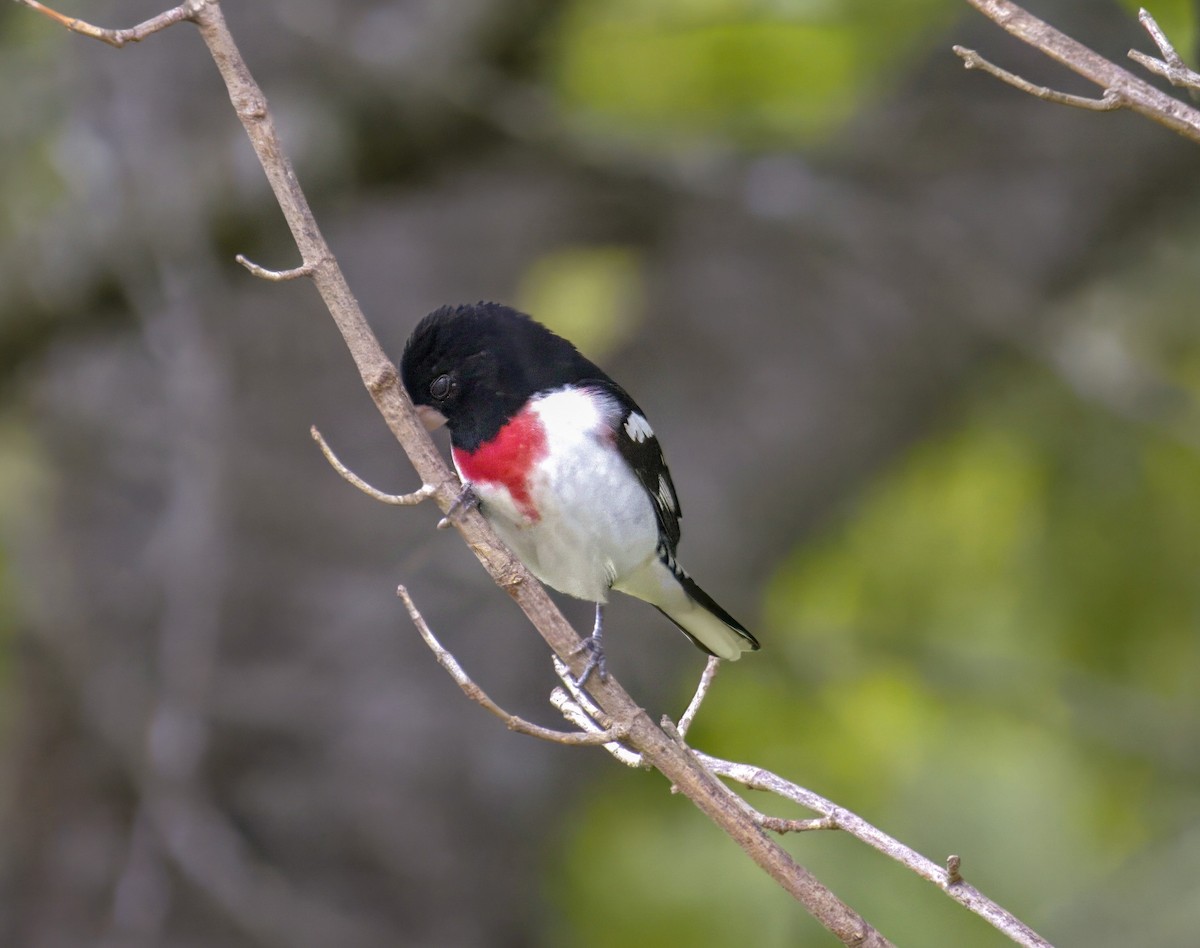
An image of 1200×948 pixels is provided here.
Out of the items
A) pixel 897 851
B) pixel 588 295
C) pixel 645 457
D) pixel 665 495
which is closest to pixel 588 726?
pixel 897 851

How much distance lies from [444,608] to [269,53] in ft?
6.99

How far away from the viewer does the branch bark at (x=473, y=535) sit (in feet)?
5.35

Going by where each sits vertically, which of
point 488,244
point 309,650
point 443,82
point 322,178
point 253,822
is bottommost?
point 253,822

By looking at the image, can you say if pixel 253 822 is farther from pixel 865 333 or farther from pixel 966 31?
pixel 966 31

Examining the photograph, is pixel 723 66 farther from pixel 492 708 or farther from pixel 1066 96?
pixel 492 708

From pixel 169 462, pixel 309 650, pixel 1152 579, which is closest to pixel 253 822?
pixel 309 650

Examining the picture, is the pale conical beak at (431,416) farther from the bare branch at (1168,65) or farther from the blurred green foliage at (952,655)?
the blurred green foliage at (952,655)

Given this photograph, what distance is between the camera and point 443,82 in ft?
14.9

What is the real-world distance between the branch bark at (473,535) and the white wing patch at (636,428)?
3.52ft

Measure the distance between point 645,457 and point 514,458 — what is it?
0.43m

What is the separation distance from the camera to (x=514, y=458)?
270 cm

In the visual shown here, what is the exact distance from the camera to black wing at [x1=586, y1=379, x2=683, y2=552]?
2920 millimetres

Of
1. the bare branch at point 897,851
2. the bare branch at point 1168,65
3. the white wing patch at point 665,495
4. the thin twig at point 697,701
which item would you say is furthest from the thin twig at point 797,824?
the white wing patch at point 665,495

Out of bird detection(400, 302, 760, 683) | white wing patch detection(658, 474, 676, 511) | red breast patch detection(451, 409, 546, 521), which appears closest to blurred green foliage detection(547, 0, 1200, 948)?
white wing patch detection(658, 474, 676, 511)
